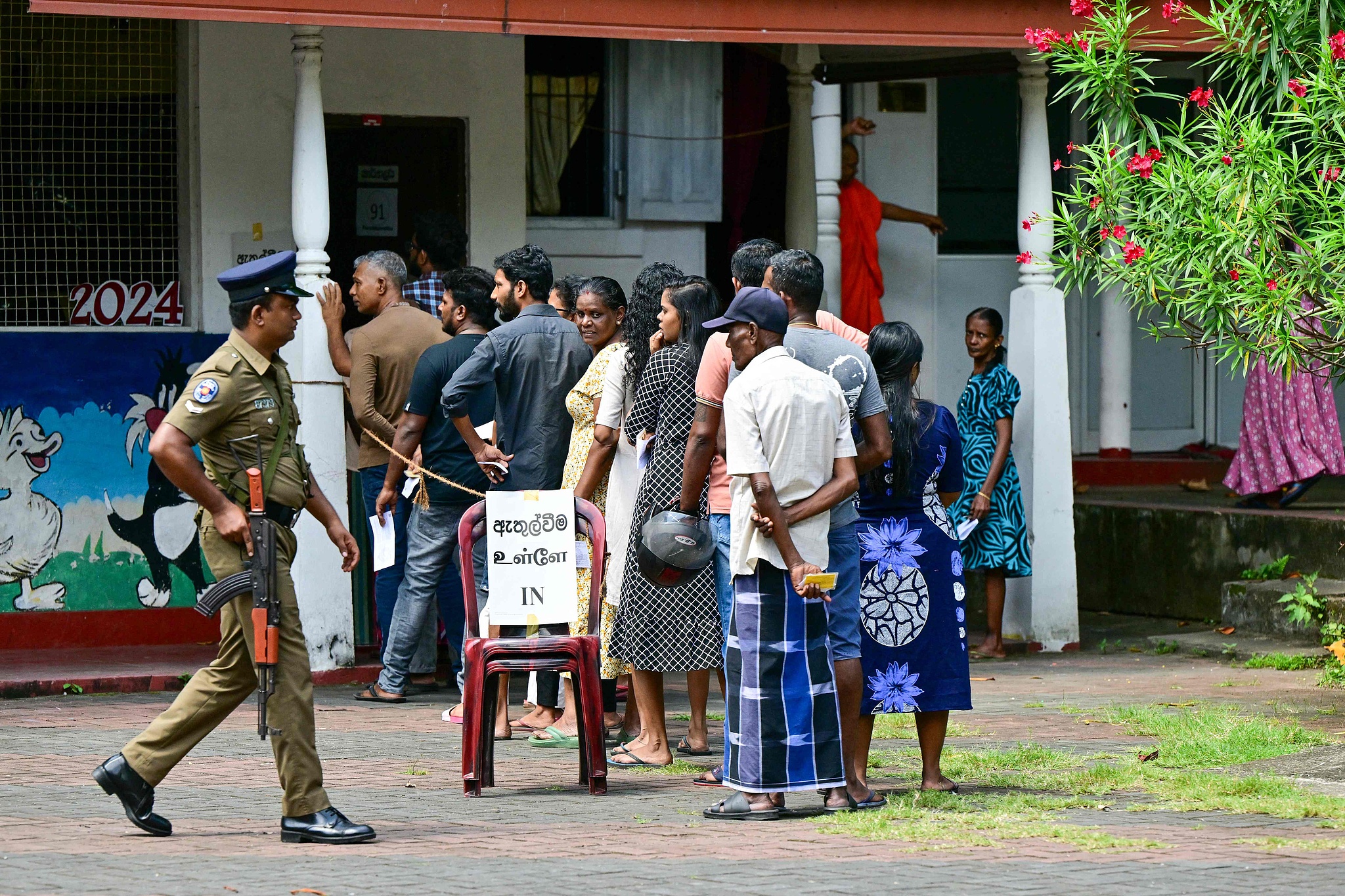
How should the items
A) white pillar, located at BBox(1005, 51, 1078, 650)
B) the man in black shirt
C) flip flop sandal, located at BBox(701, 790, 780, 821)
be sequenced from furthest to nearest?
white pillar, located at BBox(1005, 51, 1078, 650) → the man in black shirt → flip flop sandal, located at BBox(701, 790, 780, 821)

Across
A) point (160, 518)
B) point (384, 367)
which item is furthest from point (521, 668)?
point (160, 518)

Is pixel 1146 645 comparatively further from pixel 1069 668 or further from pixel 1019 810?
pixel 1019 810

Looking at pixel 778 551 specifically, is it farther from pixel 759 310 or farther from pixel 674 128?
pixel 674 128

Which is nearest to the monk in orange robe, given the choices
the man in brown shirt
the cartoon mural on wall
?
the man in brown shirt

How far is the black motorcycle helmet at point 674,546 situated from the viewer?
22.1ft

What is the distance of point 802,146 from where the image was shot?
40.5 feet

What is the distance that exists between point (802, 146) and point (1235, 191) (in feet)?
18.1

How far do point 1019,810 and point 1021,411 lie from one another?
4841 millimetres

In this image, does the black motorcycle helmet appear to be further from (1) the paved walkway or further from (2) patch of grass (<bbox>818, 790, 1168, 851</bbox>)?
(2) patch of grass (<bbox>818, 790, 1168, 851</bbox>)

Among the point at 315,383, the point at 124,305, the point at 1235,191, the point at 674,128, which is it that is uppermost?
the point at 674,128

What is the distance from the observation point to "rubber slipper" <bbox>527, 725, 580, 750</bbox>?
8070mm

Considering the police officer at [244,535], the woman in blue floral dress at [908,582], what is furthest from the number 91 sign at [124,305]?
the woman in blue floral dress at [908,582]

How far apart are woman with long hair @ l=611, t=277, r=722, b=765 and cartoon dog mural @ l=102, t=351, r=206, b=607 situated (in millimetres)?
4017

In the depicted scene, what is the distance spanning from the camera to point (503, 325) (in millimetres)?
8422
